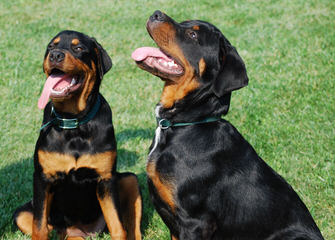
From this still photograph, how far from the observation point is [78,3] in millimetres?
12914

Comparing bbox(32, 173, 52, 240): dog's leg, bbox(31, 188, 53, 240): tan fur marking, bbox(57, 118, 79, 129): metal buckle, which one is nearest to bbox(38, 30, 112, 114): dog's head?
bbox(57, 118, 79, 129): metal buckle

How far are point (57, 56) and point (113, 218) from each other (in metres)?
1.49

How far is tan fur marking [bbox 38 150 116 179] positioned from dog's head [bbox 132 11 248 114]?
2.42 ft

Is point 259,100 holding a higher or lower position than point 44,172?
lower

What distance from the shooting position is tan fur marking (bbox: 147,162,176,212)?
3676mm

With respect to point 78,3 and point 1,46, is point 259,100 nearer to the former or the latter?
point 1,46

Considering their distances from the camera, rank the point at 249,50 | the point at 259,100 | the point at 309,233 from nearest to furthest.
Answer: the point at 309,233 → the point at 259,100 → the point at 249,50

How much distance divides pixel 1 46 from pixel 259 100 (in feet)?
18.6

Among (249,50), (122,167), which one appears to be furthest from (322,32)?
(122,167)

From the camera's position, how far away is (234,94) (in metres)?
7.79

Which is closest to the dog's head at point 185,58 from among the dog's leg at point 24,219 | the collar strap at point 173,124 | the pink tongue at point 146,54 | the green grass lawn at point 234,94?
the pink tongue at point 146,54

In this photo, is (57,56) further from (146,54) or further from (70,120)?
(146,54)

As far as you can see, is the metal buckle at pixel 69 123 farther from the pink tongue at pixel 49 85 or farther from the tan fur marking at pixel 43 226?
the tan fur marking at pixel 43 226

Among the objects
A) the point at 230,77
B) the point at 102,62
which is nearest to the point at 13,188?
the point at 102,62
